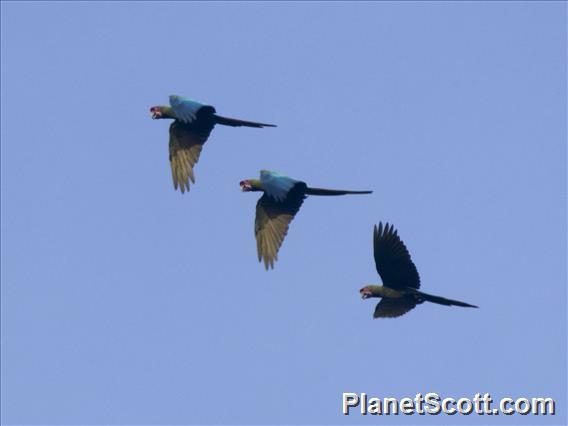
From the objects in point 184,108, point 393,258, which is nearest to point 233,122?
point 184,108

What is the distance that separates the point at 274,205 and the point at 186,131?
4.58 m

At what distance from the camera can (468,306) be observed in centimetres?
4334

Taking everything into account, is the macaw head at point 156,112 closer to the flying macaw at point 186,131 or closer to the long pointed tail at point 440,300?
the flying macaw at point 186,131

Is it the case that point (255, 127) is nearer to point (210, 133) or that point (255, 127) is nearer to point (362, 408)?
point (210, 133)

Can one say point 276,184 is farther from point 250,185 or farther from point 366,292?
point 366,292

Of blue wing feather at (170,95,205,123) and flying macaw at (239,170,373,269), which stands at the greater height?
blue wing feather at (170,95,205,123)

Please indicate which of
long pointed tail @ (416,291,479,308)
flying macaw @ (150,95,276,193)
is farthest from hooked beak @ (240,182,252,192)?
long pointed tail @ (416,291,479,308)

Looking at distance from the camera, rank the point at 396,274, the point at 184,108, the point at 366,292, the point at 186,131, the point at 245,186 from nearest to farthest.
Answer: the point at 396,274
the point at 366,292
the point at 245,186
the point at 184,108
the point at 186,131

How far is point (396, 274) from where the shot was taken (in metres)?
45.7

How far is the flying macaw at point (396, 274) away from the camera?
4544 cm

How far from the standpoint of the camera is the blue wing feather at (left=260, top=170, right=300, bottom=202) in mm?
46688

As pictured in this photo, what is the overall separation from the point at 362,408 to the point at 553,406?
618 centimetres

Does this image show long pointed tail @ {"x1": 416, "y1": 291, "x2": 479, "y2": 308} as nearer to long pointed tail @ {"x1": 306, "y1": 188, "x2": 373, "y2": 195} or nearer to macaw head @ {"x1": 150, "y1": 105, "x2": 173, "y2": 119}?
long pointed tail @ {"x1": 306, "y1": 188, "x2": 373, "y2": 195}

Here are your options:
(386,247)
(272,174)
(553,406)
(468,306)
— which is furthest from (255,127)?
(553,406)
